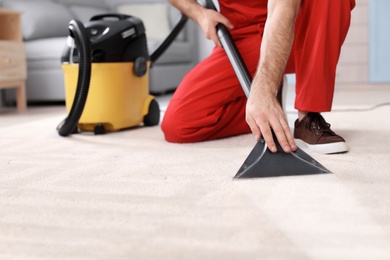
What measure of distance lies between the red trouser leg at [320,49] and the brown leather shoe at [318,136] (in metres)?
0.05

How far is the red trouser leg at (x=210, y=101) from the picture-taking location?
178 cm

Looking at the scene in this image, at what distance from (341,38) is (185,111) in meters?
0.53

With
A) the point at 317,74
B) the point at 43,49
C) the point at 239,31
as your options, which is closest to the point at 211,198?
the point at 317,74

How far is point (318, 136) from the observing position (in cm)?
150

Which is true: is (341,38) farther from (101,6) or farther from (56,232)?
(101,6)

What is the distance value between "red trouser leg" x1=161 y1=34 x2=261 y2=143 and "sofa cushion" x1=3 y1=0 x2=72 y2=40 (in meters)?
2.03

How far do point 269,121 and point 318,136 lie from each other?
43 cm

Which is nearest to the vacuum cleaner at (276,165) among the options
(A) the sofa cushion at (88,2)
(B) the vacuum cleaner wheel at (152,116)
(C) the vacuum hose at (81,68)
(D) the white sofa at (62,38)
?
(C) the vacuum hose at (81,68)

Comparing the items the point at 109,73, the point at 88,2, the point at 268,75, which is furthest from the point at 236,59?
the point at 88,2

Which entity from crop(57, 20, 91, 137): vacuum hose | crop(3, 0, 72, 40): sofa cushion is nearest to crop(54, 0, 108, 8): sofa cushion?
crop(3, 0, 72, 40): sofa cushion

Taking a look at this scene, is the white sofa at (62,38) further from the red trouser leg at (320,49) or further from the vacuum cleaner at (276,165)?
the vacuum cleaner at (276,165)

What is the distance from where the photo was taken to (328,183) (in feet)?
3.64

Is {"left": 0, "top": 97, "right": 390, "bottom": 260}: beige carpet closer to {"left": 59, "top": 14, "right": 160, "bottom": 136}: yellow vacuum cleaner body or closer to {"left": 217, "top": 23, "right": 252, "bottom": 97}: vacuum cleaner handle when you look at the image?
{"left": 217, "top": 23, "right": 252, "bottom": 97}: vacuum cleaner handle

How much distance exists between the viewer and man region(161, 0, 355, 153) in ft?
3.86
